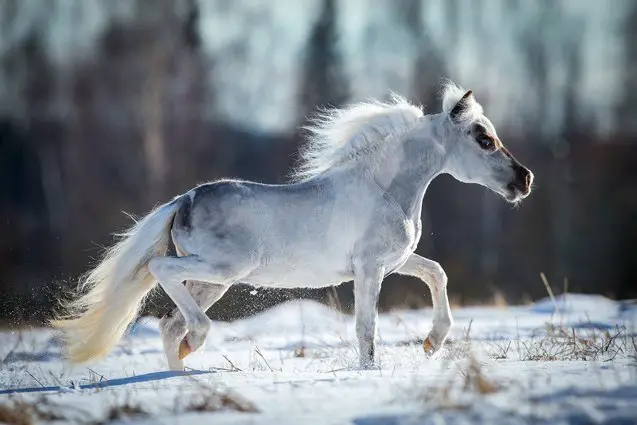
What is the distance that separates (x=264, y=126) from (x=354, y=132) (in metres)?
23.1

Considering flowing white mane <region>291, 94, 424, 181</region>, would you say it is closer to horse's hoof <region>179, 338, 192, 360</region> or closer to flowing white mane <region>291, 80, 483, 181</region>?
flowing white mane <region>291, 80, 483, 181</region>

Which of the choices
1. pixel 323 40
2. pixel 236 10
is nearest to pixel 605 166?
pixel 323 40

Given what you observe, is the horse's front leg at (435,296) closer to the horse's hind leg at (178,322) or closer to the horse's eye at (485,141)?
the horse's eye at (485,141)

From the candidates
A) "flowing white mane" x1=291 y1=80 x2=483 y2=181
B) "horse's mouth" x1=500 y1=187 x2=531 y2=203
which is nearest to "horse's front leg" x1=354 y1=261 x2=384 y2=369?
"flowing white mane" x1=291 y1=80 x2=483 y2=181

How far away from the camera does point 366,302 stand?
20.5 ft

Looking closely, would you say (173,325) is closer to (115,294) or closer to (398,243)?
(115,294)

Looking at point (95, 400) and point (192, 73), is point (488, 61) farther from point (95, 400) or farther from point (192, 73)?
point (95, 400)

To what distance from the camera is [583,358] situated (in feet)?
18.3

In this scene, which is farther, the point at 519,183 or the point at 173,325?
the point at 519,183

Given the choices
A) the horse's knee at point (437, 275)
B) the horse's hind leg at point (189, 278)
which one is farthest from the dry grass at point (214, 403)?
the horse's knee at point (437, 275)

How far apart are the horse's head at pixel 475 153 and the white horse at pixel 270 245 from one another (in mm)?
362

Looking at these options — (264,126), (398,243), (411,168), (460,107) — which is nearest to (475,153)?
(460,107)

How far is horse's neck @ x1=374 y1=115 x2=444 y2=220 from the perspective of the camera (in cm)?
666

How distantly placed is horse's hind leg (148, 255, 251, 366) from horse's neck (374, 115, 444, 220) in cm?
144
